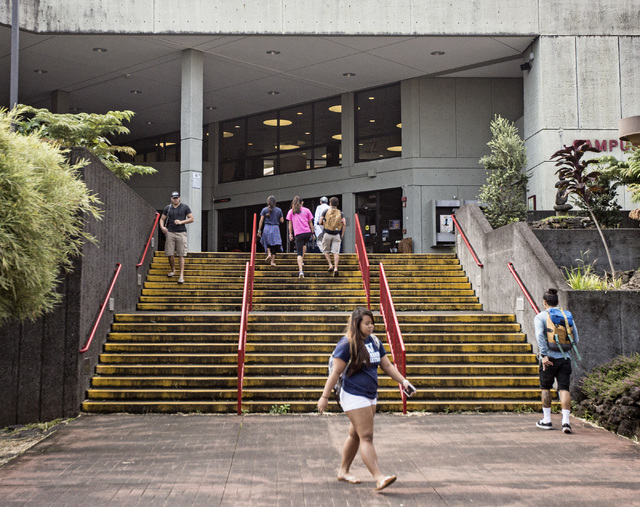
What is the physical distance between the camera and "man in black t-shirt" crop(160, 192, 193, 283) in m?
13.6

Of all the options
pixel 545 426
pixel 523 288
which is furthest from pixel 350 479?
pixel 523 288

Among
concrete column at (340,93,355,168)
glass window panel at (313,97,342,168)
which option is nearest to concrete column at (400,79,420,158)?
concrete column at (340,93,355,168)

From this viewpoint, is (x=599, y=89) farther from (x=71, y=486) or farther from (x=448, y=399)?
(x=71, y=486)

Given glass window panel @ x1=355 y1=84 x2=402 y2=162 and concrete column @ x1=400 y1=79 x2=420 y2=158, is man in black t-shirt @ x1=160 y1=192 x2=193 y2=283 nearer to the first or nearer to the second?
concrete column @ x1=400 y1=79 x2=420 y2=158

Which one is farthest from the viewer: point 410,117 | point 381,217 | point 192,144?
point 381,217

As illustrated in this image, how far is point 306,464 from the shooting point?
6398 mm

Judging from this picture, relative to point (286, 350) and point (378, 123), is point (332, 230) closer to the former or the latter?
point (286, 350)

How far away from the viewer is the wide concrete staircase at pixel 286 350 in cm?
937

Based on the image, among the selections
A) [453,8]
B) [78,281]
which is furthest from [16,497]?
[453,8]

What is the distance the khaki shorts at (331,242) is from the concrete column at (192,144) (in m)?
4.96

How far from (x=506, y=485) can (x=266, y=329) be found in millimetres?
6121

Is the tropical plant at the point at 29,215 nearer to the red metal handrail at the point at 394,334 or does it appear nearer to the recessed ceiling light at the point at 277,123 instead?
the red metal handrail at the point at 394,334

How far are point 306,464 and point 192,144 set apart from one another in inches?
526

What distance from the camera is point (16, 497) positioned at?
17.7 ft
